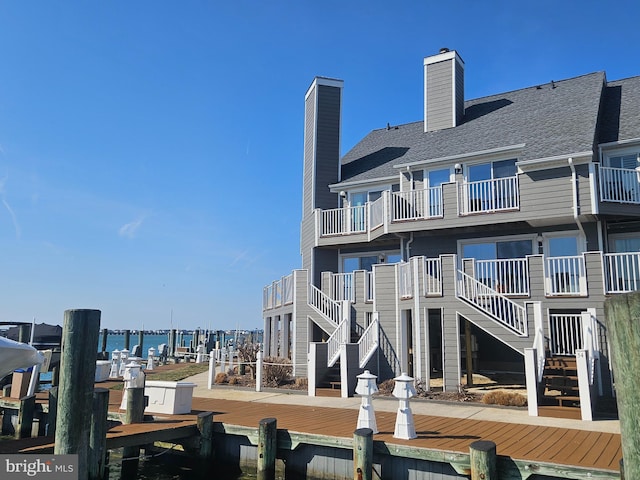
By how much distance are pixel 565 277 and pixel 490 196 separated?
3.86 meters

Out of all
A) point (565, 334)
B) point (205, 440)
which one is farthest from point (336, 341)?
point (205, 440)

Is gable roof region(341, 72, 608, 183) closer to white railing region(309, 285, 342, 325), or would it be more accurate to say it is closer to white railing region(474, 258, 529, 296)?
white railing region(474, 258, 529, 296)

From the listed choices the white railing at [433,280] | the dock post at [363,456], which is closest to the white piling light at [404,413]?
the dock post at [363,456]

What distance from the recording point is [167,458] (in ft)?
38.7

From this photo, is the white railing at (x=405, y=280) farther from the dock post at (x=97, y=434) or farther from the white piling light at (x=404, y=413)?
the dock post at (x=97, y=434)

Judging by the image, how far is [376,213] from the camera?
2034 centimetres

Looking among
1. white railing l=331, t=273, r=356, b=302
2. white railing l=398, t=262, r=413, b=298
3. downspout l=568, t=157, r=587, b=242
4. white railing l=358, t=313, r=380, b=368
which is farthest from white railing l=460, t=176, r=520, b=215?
white railing l=358, t=313, r=380, b=368

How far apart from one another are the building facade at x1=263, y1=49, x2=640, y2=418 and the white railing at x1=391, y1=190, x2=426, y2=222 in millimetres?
51

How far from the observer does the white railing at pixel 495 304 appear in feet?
47.4

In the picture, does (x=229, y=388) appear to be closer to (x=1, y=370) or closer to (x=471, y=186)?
(x=1, y=370)

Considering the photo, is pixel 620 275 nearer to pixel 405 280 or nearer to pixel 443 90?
pixel 405 280

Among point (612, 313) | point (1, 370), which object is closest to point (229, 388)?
point (1, 370)

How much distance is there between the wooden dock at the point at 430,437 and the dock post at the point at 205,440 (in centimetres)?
16

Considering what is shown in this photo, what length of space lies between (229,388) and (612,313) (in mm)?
15605
